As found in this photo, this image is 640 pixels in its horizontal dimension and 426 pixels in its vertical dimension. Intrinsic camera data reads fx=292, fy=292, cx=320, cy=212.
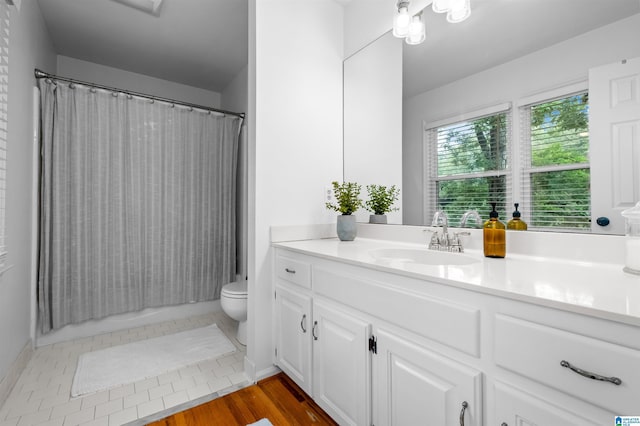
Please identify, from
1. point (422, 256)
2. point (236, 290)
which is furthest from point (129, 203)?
point (422, 256)

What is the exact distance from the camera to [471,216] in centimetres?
141

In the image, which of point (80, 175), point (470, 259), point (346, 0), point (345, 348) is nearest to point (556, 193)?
point (470, 259)

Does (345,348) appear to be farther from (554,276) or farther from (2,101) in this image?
(2,101)

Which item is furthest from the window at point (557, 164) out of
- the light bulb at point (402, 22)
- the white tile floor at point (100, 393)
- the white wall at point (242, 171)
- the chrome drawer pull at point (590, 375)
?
the white wall at point (242, 171)

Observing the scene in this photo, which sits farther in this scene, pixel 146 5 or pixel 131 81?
pixel 131 81

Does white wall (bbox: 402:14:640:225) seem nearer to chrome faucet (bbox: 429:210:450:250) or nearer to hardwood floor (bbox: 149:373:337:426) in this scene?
chrome faucet (bbox: 429:210:450:250)

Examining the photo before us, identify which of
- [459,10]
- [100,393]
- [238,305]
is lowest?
[100,393]

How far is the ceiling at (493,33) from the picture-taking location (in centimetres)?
108

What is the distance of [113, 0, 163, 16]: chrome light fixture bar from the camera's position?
2.02 metres

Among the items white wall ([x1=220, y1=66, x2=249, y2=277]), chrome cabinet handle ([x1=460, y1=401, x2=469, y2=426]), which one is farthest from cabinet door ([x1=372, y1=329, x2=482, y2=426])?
white wall ([x1=220, y1=66, x2=249, y2=277])

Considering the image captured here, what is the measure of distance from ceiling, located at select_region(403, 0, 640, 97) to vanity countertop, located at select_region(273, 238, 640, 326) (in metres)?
0.87

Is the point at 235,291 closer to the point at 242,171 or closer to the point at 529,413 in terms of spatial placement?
the point at 242,171

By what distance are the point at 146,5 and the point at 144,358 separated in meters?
2.44

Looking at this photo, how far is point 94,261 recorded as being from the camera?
231 centimetres
